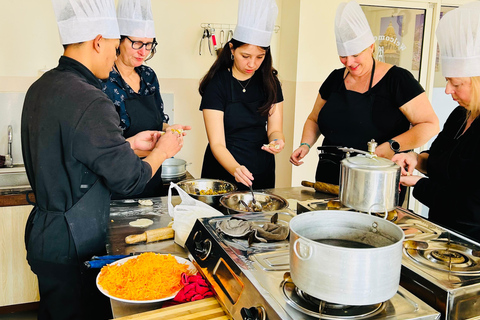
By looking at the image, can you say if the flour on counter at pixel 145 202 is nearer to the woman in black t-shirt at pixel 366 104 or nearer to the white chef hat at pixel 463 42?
the woman in black t-shirt at pixel 366 104

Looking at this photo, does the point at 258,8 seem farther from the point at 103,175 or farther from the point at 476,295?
the point at 476,295

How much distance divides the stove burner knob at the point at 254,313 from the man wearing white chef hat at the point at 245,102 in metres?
1.38

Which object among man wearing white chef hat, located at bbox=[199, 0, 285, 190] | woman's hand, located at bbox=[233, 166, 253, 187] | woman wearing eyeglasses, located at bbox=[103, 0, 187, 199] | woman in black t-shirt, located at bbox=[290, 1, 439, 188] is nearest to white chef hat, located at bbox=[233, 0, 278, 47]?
man wearing white chef hat, located at bbox=[199, 0, 285, 190]

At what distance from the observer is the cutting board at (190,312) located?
1186mm

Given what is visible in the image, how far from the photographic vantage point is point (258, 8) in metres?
2.48

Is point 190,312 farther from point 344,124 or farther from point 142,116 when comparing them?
point 344,124

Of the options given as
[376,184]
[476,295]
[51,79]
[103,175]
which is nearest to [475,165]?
[376,184]

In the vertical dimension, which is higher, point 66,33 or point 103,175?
point 66,33

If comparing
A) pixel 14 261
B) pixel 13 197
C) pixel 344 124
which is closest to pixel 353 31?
pixel 344 124

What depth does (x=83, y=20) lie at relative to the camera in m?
1.58

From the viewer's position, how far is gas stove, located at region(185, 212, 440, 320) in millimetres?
986

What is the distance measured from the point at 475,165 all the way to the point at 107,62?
145 cm

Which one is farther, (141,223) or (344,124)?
(344,124)

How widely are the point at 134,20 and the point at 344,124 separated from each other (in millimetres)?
1298
